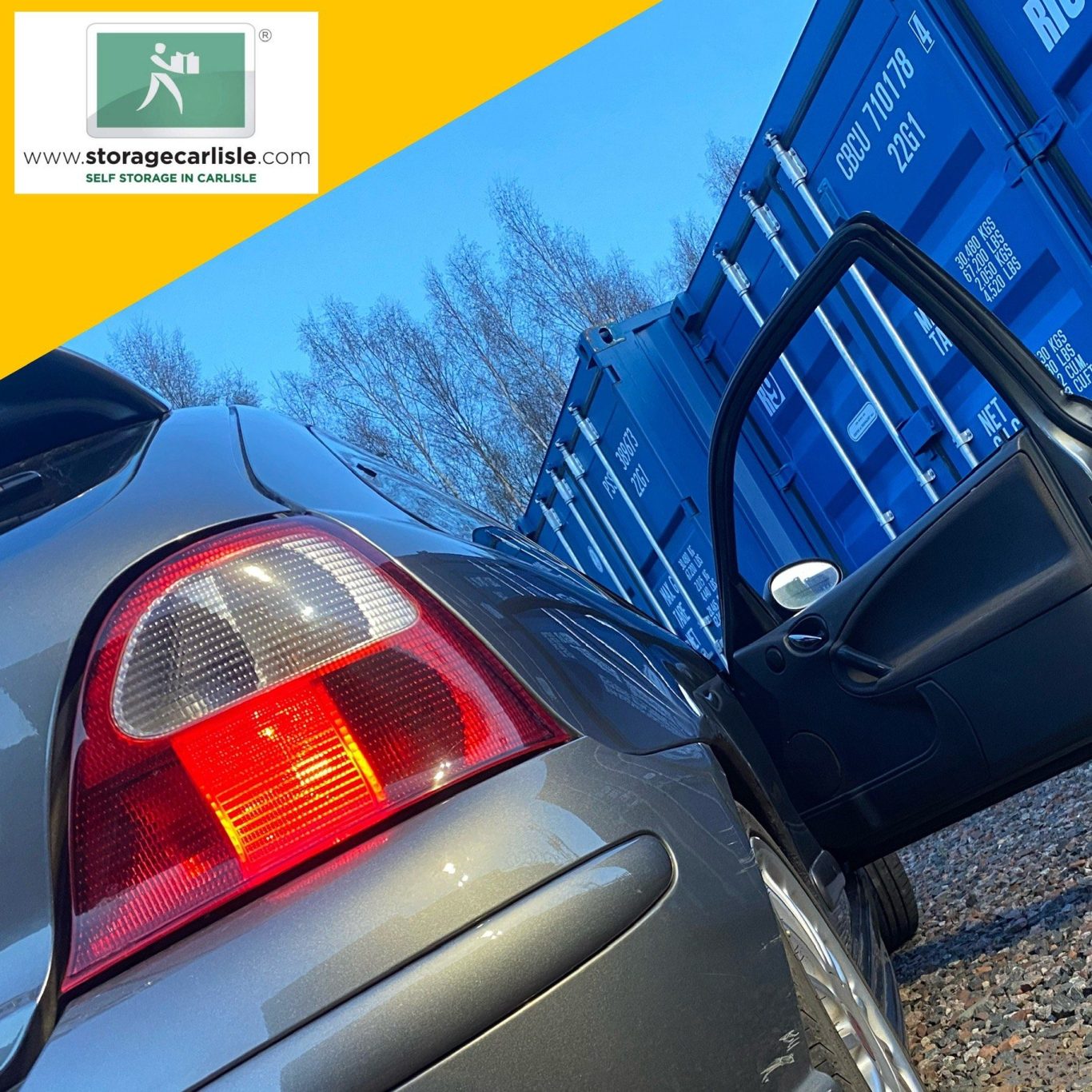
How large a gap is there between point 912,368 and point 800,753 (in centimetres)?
271

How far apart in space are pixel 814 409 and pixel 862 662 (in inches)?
127

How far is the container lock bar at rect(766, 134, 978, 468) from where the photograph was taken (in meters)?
4.21

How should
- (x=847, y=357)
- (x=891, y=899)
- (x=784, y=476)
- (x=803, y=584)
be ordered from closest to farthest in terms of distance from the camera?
(x=803, y=584) → (x=891, y=899) → (x=847, y=357) → (x=784, y=476)

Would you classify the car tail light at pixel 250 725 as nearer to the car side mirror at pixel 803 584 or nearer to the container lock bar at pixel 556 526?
the car side mirror at pixel 803 584

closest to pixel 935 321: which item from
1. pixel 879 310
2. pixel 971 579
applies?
pixel 971 579

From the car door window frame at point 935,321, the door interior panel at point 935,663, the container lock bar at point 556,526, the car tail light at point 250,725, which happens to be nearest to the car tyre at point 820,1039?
the car tail light at point 250,725

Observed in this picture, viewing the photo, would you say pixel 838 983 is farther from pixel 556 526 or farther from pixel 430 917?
pixel 556 526

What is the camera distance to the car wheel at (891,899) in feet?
7.80

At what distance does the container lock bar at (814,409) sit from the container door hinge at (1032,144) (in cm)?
124

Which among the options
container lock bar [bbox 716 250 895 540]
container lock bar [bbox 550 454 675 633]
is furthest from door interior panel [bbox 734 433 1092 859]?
container lock bar [bbox 550 454 675 633]

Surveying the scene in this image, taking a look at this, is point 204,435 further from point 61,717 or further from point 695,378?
point 695,378

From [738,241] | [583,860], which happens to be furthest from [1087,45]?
[583,860]

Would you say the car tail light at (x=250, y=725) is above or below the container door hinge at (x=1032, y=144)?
below

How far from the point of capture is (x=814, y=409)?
499 centimetres
